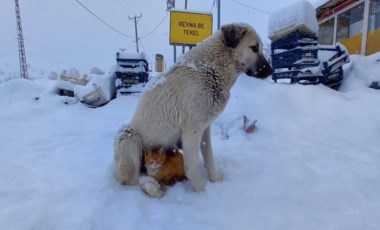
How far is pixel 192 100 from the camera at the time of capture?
2.22 metres

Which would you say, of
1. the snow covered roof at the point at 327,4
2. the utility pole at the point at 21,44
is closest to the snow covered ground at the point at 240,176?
the snow covered roof at the point at 327,4

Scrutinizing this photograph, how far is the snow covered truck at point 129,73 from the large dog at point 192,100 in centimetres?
431

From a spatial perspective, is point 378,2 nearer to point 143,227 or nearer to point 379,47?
point 379,47

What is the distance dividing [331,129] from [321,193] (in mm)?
1813

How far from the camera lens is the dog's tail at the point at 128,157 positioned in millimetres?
2294

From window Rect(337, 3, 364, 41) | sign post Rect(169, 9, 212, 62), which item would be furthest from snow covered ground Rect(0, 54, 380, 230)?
window Rect(337, 3, 364, 41)

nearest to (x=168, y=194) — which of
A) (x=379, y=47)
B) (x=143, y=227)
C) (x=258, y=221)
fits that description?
(x=143, y=227)

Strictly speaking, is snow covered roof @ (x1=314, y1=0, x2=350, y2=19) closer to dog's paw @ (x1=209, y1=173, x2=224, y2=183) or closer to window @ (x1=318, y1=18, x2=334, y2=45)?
window @ (x1=318, y1=18, x2=334, y2=45)

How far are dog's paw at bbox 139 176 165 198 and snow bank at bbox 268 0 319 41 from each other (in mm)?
4618

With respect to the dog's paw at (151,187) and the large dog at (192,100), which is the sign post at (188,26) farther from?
the dog's paw at (151,187)

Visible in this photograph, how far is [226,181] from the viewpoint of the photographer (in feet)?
7.80

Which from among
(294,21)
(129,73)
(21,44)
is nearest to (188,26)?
(129,73)

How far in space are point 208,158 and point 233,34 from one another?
45.0 inches

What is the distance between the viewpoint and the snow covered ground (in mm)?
1796
